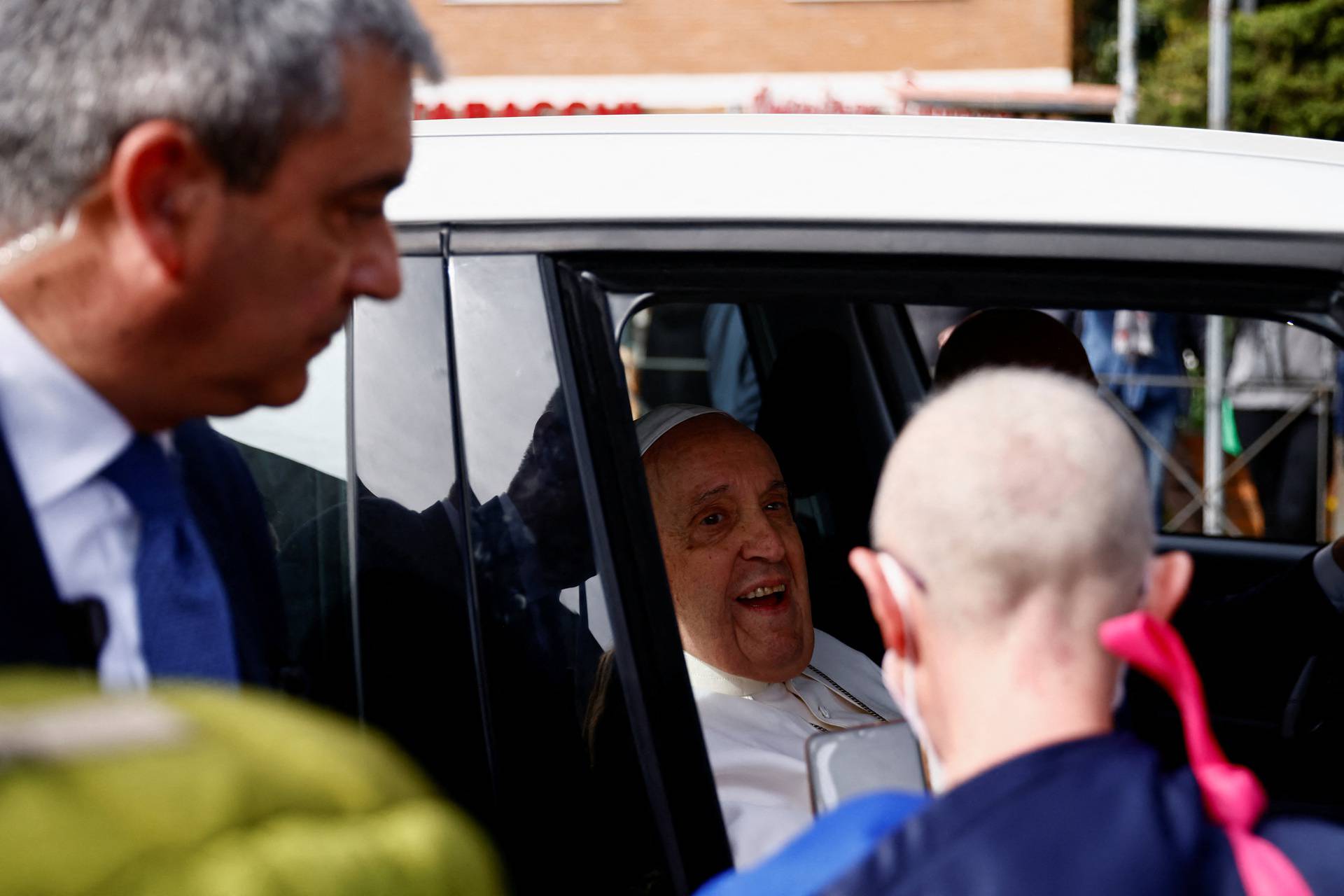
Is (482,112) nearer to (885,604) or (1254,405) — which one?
(885,604)

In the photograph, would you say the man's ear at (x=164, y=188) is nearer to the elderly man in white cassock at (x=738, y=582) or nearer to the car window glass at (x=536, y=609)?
the car window glass at (x=536, y=609)

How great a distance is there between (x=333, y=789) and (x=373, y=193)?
540 mm

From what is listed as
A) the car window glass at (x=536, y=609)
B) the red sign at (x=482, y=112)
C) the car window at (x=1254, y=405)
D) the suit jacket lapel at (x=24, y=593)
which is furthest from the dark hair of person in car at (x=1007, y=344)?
the car window at (x=1254, y=405)

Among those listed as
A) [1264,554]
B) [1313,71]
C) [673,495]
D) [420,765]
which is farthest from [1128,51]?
[420,765]

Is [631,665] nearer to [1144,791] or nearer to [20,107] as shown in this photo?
[1144,791]

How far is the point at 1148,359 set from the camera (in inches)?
272

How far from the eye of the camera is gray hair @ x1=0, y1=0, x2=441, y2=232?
1.00 m

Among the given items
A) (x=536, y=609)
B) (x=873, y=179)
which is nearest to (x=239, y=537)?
(x=536, y=609)

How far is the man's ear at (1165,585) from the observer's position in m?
1.11

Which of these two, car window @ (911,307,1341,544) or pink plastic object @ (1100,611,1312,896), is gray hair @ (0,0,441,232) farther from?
car window @ (911,307,1341,544)

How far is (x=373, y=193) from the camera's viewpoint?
1.15 m

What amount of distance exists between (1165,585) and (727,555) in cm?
121

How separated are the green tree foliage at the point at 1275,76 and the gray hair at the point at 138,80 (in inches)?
718

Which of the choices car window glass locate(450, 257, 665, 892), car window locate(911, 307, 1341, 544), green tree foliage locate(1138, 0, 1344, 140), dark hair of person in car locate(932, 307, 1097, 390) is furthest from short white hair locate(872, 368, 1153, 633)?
green tree foliage locate(1138, 0, 1344, 140)
